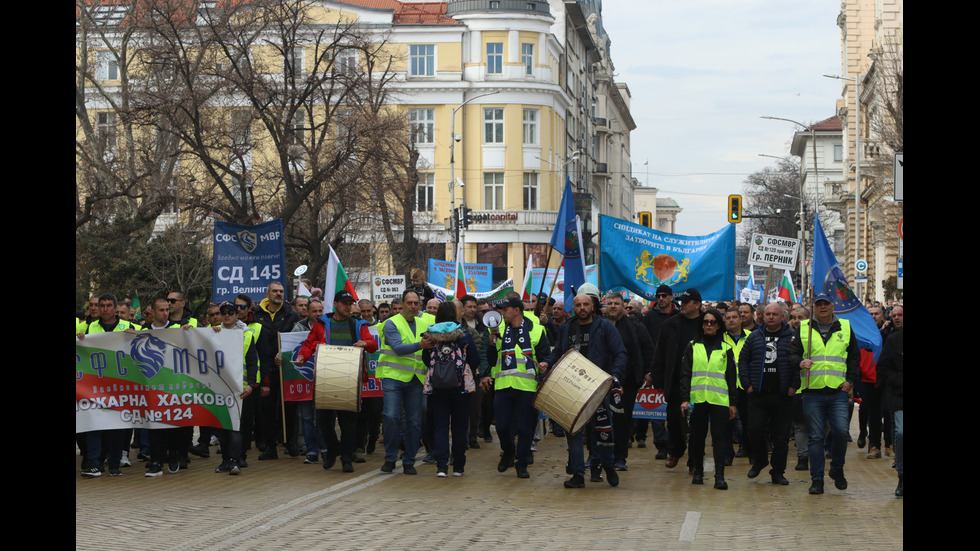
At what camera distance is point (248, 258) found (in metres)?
16.8

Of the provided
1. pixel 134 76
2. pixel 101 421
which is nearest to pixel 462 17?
pixel 134 76

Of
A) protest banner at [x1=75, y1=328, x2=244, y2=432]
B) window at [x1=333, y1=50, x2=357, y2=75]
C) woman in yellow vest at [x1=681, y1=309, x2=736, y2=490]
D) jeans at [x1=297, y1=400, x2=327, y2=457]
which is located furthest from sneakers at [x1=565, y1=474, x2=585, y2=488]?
window at [x1=333, y1=50, x2=357, y2=75]

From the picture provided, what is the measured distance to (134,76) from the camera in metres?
37.3

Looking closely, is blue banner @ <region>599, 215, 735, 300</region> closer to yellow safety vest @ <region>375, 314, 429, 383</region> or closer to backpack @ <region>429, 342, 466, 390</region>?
yellow safety vest @ <region>375, 314, 429, 383</region>

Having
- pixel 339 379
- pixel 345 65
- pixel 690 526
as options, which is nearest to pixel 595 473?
pixel 339 379

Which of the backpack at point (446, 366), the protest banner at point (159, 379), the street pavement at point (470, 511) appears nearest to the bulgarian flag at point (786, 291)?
the street pavement at point (470, 511)

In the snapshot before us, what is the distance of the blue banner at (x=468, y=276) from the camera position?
30.4 meters

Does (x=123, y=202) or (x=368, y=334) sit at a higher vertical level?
(x=123, y=202)

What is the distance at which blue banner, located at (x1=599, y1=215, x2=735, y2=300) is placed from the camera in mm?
18516

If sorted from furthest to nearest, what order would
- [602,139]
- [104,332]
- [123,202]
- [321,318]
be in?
[602,139], [123,202], [321,318], [104,332]

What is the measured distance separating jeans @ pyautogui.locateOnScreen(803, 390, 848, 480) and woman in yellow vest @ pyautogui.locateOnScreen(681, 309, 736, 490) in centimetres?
78

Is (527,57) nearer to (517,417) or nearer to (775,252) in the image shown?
(775,252)

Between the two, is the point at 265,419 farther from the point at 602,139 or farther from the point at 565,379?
the point at 602,139
